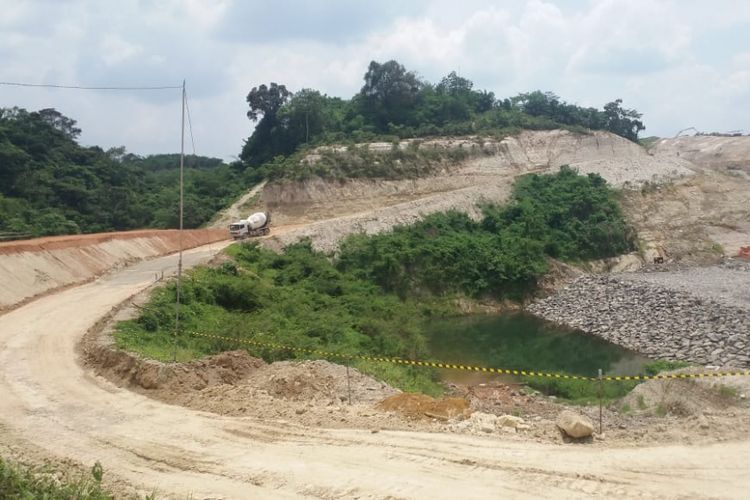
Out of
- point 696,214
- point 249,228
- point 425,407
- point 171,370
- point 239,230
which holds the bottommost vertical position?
point 425,407

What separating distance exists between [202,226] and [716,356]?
32356mm

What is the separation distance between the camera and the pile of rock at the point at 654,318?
22875 millimetres

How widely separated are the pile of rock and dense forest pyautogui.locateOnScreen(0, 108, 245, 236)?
25600mm

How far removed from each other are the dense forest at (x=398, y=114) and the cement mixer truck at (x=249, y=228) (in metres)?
15.4

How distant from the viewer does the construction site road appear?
27.8 feet

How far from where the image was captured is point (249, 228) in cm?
3597

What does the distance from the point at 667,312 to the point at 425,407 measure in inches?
849

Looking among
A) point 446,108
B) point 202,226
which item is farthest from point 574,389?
point 446,108

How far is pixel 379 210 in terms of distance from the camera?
4156 cm

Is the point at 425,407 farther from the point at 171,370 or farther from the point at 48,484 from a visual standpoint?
the point at 48,484

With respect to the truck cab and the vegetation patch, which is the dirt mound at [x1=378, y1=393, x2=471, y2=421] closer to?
the vegetation patch

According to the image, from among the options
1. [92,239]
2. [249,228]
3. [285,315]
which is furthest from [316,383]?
[249,228]

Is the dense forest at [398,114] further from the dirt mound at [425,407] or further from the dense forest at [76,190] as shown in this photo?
the dirt mound at [425,407]

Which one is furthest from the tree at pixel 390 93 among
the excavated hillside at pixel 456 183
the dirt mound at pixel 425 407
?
the dirt mound at pixel 425 407
